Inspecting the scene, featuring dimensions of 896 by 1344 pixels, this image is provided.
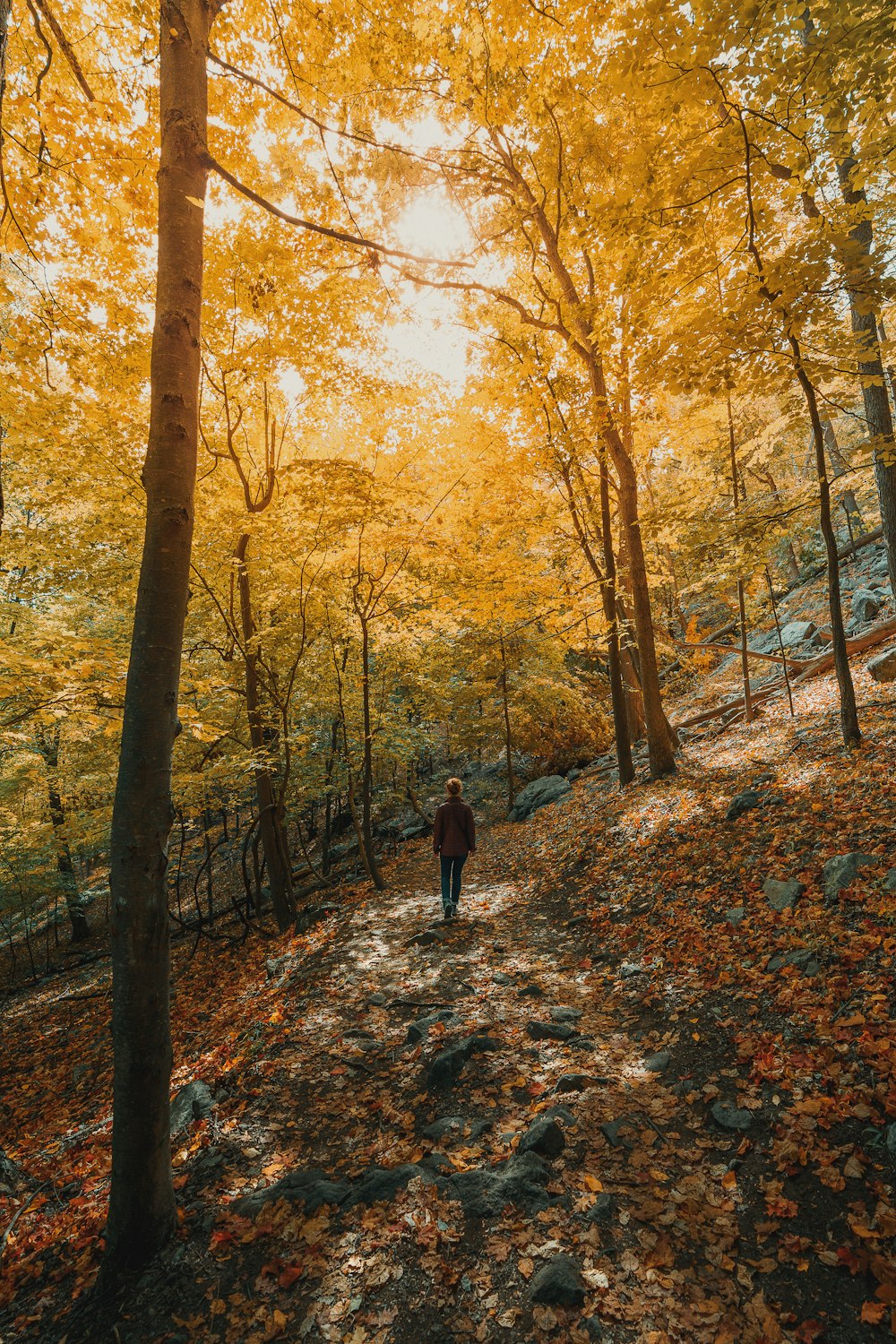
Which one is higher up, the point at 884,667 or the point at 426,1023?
the point at 884,667

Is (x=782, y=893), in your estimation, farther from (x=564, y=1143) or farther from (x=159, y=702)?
(x=159, y=702)

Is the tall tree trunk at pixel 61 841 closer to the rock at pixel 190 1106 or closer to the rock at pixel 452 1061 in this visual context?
the rock at pixel 190 1106

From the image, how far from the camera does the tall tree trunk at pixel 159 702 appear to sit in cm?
286

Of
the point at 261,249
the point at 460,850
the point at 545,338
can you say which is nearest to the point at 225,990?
the point at 460,850

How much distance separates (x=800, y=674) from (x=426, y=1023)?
473 inches

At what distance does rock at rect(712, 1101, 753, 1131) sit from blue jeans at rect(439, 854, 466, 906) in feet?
15.1

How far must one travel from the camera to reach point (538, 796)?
1516 centimetres

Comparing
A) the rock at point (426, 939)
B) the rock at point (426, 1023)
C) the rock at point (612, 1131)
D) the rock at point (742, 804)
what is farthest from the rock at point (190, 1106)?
the rock at point (742, 804)

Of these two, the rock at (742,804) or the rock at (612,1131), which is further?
the rock at (742,804)

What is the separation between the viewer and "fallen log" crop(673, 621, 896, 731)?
35.7 feet

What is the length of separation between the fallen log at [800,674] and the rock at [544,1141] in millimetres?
10690

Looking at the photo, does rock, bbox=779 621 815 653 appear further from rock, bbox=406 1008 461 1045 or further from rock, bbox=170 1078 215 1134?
rock, bbox=170 1078 215 1134

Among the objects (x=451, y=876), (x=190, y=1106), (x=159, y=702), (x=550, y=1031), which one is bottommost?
(x=190, y=1106)

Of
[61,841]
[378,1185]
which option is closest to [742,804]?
[378,1185]
